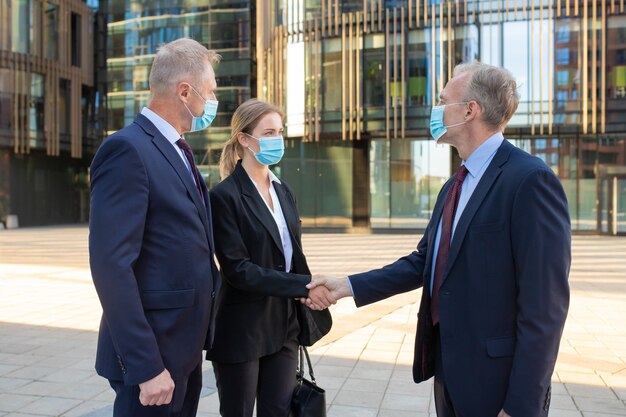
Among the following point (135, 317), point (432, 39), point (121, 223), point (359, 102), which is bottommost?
point (135, 317)

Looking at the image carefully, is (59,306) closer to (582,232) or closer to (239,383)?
(239,383)

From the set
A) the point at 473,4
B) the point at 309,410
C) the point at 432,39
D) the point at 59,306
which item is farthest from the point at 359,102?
the point at 309,410

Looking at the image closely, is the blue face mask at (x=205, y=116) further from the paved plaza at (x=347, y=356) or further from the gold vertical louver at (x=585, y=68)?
the gold vertical louver at (x=585, y=68)

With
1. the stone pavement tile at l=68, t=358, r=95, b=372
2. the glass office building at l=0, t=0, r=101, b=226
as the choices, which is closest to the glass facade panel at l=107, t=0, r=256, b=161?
the glass office building at l=0, t=0, r=101, b=226

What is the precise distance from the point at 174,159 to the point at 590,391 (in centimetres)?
421

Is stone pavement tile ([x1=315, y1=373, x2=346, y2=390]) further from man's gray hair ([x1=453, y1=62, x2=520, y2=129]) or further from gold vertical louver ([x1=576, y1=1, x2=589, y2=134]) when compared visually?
gold vertical louver ([x1=576, y1=1, x2=589, y2=134])

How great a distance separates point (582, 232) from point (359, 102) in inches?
415

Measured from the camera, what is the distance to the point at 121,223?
6.77ft

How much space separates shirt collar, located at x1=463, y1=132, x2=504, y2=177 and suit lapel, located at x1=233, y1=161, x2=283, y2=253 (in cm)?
107

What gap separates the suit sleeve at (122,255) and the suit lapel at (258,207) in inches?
34.0

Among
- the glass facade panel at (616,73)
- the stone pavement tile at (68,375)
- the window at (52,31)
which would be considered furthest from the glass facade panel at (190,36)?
the stone pavement tile at (68,375)

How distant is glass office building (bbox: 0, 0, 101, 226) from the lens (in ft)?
95.3

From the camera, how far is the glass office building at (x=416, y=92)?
21422 millimetres

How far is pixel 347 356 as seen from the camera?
5949 millimetres
